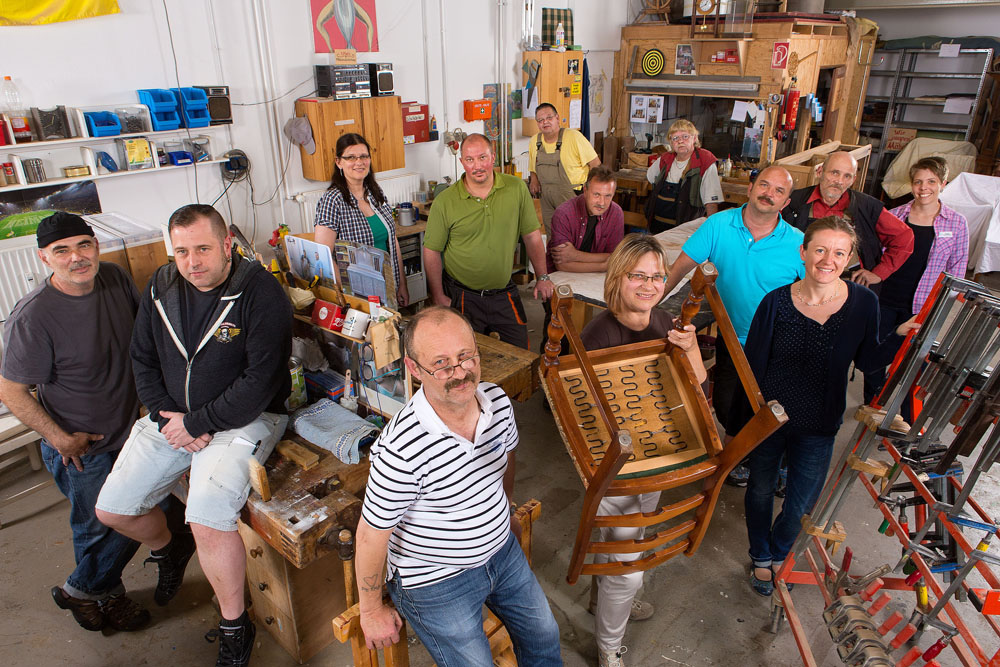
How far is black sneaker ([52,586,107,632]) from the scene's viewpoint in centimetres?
278

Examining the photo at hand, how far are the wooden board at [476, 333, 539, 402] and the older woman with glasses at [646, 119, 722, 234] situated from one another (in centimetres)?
287

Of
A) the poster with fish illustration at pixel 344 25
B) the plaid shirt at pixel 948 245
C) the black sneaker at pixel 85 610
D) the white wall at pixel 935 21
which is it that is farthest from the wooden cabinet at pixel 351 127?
the white wall at pixel 935 21

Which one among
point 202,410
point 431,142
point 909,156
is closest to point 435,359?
point 202,410

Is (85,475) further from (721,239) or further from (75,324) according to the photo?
(721,239)

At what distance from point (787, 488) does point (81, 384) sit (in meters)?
3.10

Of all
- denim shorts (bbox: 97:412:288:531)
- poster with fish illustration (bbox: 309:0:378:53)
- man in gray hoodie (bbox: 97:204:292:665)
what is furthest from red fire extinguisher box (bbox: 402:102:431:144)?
denim shorts (bbox: 97:412:288:531)

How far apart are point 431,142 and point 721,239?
13.7 ft

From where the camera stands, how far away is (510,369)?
290 cm

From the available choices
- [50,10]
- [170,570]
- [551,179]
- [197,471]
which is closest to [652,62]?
[551,179]

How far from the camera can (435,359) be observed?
71.1 inches

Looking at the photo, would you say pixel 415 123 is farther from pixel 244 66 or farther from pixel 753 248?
pixel 753 248

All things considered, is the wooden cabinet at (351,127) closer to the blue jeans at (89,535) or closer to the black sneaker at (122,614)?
the blue jeans at (89,535)

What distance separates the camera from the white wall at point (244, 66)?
159 inches

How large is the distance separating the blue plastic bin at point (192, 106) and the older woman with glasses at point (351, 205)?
1403mm
